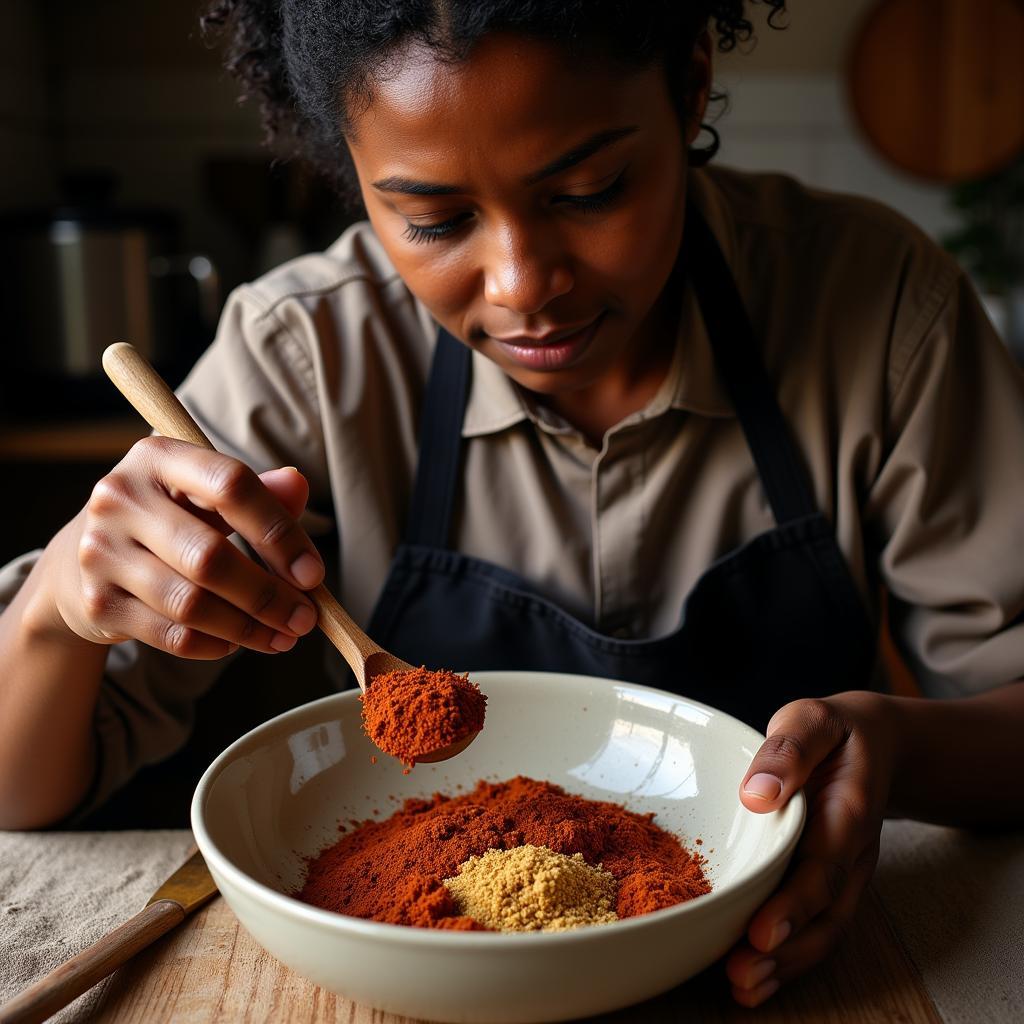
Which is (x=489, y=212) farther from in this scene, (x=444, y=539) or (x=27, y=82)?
(x=27, y=82)

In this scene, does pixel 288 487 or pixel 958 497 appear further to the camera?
pixel 958 497

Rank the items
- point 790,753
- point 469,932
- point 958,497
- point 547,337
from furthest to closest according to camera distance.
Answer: point 958,497 → point 547,337 → point 790,753 → point 469,932

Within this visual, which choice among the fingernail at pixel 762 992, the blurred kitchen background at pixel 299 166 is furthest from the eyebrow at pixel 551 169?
the blurred kitchen background at pixel 299 166

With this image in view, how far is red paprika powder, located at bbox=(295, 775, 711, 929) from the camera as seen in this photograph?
0.75 m

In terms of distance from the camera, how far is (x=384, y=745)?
33.6 inches

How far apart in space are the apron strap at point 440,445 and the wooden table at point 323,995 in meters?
0.51

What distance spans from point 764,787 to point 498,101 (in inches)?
20.7

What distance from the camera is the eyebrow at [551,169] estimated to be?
2.86 ft

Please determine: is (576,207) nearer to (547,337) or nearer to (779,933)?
(547,337)

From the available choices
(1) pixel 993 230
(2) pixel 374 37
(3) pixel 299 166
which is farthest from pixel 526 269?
(1) pixel 993 230

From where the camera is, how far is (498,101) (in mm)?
844

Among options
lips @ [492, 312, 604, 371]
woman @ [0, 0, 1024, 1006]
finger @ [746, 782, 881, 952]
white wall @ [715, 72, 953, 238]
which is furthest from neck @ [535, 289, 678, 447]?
white wall @ [715, 72, 953, 238]

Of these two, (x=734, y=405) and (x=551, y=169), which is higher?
(x=551, y=169)

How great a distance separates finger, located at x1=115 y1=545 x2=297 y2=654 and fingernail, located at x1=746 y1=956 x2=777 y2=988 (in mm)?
413
